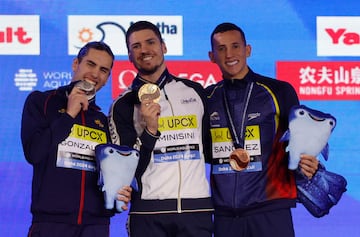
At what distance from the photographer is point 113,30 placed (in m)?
3.88

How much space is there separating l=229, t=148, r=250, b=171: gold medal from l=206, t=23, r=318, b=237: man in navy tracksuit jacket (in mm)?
32

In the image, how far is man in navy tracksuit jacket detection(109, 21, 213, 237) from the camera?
110 inches

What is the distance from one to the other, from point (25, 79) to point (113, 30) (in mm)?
537

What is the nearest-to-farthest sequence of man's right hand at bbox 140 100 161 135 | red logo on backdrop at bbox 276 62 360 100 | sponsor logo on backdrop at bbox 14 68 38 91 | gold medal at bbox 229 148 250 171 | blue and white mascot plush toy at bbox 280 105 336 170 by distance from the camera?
man's right hand at bbox 140 100 161 135 < blue and white mascot plush toy at bbox 280 105 336 170 < gold medal at bbox 229 148 250 171 < sponsor logo on backdrop at bbox 14 68 38 91 < red logo on backdrop at bbox 276 62 360 100

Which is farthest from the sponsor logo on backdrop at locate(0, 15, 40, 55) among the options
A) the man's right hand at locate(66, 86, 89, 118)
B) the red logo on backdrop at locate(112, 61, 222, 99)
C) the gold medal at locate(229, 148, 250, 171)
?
the gold medal at locate(229, 148, 250, 171)

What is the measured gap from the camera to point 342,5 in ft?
13.0

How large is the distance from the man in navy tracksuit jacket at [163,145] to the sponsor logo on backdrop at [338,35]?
48.5 inches

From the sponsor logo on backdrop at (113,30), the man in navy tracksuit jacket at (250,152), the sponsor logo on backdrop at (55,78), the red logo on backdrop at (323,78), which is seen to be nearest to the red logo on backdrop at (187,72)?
the sponsor logo on backdrop at (113,30)

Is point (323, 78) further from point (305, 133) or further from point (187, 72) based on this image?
point (305, 133)

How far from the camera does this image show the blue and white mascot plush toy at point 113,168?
274 centimetres

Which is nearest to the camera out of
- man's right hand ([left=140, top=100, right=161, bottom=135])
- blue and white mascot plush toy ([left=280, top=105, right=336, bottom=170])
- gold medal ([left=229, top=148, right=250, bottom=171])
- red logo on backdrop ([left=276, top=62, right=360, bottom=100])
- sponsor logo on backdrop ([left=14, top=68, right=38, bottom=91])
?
man's right hand ([left=140, top=100, right=161, bottom=135])

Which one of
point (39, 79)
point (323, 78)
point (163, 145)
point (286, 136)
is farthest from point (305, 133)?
point (39, 79)

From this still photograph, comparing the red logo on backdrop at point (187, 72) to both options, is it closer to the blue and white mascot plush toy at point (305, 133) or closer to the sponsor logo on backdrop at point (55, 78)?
the sponsor logo on backdrop at point (55, 78)

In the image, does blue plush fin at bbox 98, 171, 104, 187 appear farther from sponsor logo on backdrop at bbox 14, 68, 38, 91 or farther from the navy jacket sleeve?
sponsor logo on backdrop at bbox 14, 68, 38, 91
